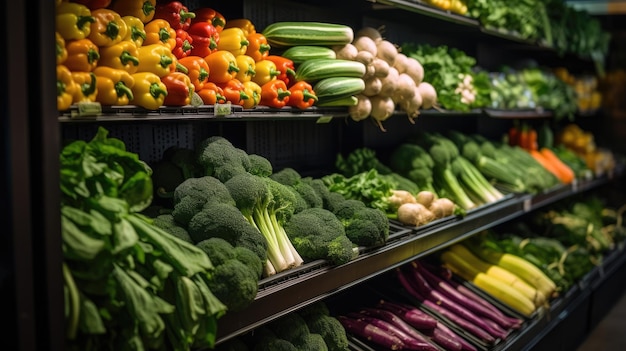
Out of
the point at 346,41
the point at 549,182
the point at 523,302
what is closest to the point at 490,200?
the point at 523,302

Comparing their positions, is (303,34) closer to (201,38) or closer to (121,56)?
(201,38)

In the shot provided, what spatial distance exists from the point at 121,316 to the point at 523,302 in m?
2.93

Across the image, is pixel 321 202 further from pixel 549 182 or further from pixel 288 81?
pixel 549 182

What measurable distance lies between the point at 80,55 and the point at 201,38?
0.69m

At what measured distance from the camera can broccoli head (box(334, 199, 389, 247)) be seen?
9.85ft

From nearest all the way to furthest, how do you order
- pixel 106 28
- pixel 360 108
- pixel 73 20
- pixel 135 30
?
pixel 73 20 → pixel 106 28 → pixel 135 30 → pixel 360 108

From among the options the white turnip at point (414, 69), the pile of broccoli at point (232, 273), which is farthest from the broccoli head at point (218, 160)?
the white turnip at point (414, 69)

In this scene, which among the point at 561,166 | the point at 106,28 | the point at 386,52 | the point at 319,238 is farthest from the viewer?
the point at 561,166

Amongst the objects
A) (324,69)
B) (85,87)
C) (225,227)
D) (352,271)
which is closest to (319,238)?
(352,271)

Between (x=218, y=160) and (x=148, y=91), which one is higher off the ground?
(x=148, y=91)

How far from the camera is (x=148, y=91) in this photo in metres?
2.30

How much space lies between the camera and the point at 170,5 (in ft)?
8.65

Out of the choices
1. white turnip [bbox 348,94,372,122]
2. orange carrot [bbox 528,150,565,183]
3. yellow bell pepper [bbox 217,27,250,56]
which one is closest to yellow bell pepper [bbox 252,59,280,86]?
yellow bell pepper [bbox 217,27,250,56]

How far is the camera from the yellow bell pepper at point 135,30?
238 centimetres
